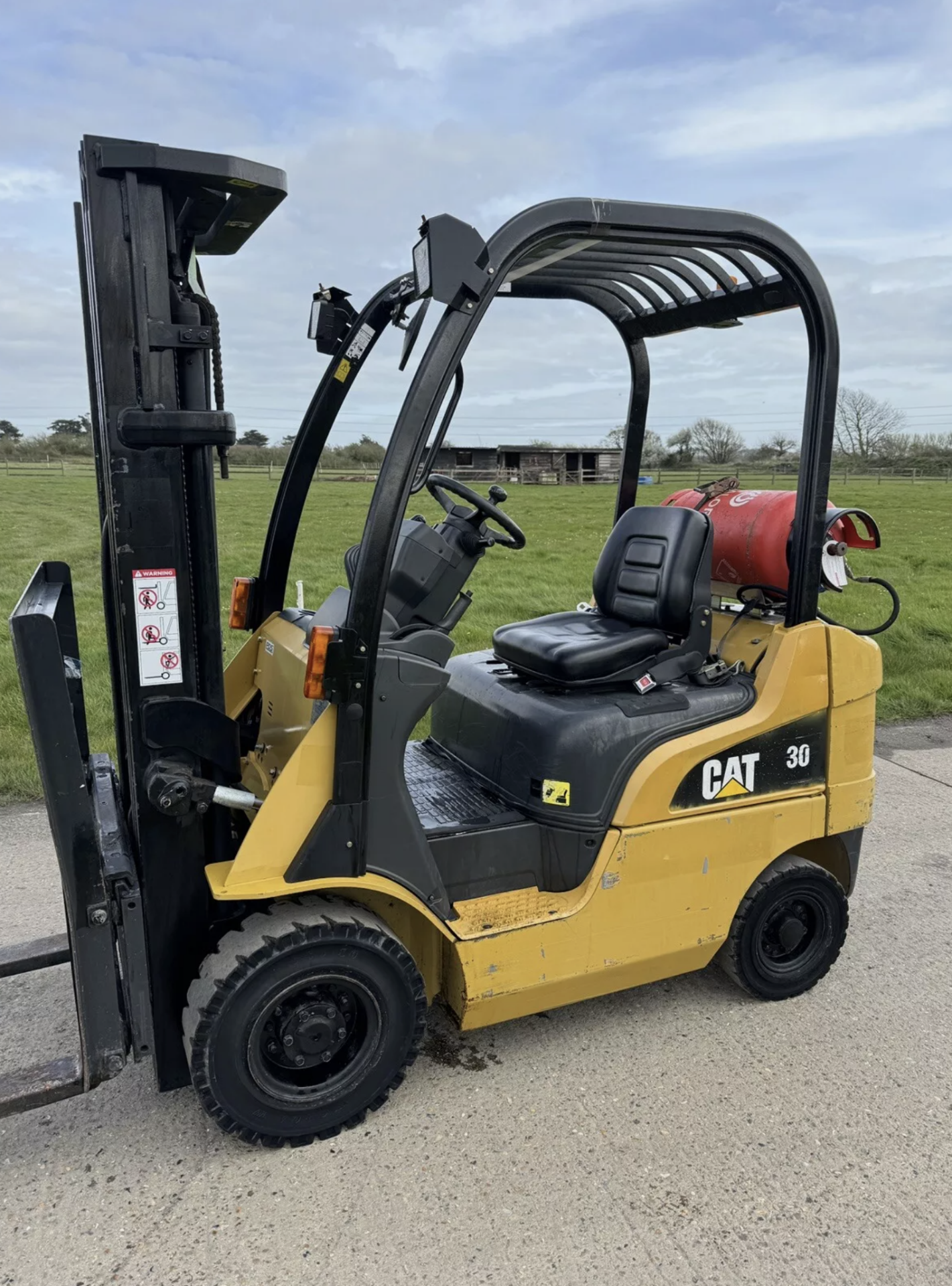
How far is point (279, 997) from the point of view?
2.71 metres

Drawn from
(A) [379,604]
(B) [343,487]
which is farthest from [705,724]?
(B) [343,487]

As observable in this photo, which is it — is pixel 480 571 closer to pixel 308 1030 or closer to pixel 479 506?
pixel 479 506

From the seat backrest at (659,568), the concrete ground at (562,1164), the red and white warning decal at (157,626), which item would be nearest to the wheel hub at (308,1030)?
the concrete ground at (562,1164)

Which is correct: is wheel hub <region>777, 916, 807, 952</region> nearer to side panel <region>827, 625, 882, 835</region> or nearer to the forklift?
the forklift

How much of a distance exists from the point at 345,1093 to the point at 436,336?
2217 mm

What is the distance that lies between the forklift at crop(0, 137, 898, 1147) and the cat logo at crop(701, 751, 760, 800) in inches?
0.5

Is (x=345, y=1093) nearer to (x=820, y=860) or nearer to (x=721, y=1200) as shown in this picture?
(x=721, y=1200)

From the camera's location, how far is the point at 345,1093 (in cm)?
285

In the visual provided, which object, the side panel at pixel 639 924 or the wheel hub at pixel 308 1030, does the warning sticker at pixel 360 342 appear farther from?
the wheel hub at pixel 308 1030

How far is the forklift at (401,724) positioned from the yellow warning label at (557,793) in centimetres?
2

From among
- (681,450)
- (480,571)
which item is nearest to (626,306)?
(480,571)

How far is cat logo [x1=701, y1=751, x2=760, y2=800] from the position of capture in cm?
329

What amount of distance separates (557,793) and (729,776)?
0.65 metres

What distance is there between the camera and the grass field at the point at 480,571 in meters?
7.81
